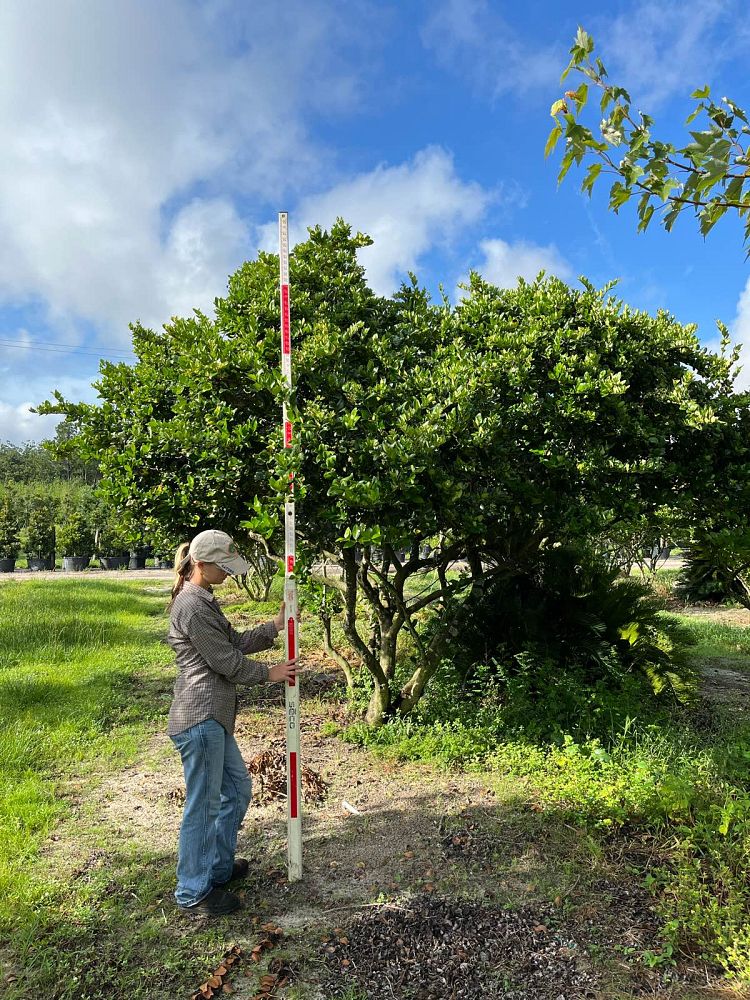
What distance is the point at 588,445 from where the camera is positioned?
4.83m

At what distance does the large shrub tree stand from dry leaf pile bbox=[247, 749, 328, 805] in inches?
44.0

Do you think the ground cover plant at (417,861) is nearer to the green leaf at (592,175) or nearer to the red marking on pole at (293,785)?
the red marking on pole at (293,785)

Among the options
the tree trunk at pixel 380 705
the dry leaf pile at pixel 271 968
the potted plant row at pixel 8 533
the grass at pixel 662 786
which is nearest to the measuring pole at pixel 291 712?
the dry leaf pile at pixel 271 968

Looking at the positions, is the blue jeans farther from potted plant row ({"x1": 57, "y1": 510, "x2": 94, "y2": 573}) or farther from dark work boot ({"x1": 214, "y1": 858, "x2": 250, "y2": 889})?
potted plant row ({"x1": 57, "y1": 510, "x2": 94, "y2": 573})

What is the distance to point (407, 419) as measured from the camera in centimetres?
428

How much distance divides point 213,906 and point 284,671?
1.15 m

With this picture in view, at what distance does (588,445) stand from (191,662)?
10.2 feet

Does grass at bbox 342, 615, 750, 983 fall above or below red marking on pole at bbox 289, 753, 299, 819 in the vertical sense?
below

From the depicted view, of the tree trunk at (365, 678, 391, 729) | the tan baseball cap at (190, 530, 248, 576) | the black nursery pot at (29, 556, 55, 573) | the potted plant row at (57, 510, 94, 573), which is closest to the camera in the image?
the tan baseball cap at (190, 530, 248, 576)

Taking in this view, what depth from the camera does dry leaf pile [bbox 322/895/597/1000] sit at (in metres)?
2.72

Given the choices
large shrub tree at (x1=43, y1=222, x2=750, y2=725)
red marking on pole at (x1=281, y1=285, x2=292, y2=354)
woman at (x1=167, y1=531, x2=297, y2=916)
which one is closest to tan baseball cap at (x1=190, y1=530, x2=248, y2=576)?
woman at (x1=167, y1=531, x2=297, y2=916)

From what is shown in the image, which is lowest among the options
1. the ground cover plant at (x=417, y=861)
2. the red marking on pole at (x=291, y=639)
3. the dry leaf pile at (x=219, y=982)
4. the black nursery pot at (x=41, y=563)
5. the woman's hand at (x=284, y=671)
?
the dry leaf pile at (x=219, y=982)

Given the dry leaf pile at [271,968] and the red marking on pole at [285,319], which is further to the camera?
the red marking on pole at [285,319]

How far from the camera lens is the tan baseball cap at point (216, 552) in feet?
10.9
